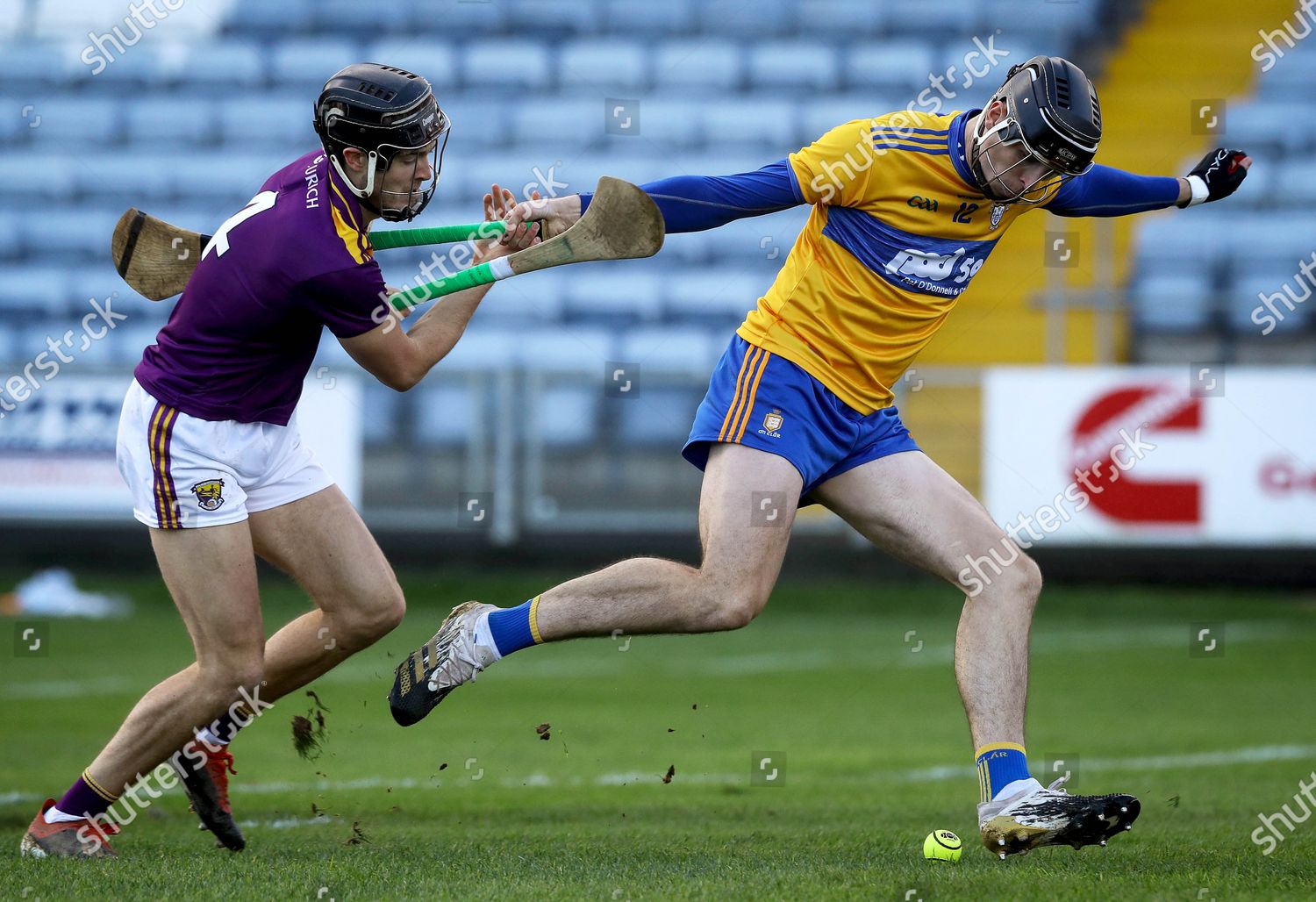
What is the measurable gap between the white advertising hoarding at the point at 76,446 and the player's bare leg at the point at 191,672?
6.96 m

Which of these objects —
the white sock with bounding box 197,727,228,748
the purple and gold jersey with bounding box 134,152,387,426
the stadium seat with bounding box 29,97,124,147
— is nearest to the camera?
the purple and gold jersey with bounding box 134,152,387,426

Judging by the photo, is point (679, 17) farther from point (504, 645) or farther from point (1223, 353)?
point (504, 645)

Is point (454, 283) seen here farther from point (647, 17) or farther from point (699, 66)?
point (647, 17)

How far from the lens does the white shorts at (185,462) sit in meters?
4.22

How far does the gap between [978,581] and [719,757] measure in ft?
8.97

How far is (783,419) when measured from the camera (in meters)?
4.36

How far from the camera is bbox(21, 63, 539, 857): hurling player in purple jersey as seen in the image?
13.6 ft

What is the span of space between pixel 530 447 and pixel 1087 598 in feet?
15.1

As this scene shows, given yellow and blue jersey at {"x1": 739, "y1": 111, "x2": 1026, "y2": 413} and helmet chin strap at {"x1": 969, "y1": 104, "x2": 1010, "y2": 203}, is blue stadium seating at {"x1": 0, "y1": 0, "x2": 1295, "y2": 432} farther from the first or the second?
helmet chin strap at {"x1": 969, "y1": 104, "x2": 1010, "y2": 203}

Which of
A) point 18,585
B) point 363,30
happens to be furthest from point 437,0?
point 18,585

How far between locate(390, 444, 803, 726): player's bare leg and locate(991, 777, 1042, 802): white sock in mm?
842

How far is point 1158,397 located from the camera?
450 inches

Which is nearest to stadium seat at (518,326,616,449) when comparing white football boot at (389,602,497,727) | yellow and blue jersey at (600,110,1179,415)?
yellow and blue jersey at (600,110,1179,415)

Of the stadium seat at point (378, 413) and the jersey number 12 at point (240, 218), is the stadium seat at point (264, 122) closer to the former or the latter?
the stadium seat at point (378, 413)
